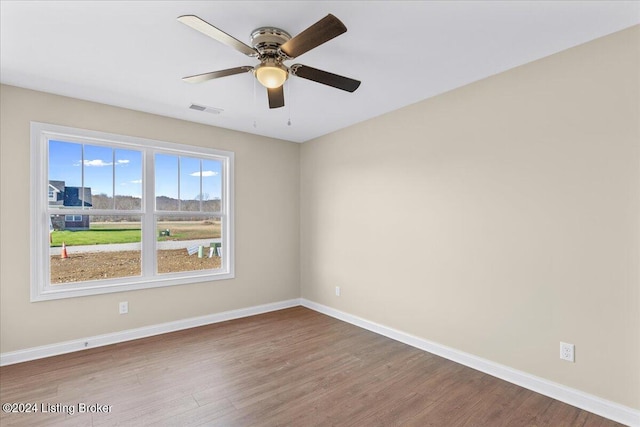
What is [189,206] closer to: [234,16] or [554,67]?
[234,16]

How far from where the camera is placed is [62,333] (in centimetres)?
314

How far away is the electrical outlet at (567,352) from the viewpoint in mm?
2281

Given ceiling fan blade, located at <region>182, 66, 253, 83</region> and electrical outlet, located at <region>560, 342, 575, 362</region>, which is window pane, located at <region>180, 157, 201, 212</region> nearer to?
ceiling fan blade, located at <region>182, 66, 253, 83</region>

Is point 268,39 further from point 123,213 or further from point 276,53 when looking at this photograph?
point 123,213

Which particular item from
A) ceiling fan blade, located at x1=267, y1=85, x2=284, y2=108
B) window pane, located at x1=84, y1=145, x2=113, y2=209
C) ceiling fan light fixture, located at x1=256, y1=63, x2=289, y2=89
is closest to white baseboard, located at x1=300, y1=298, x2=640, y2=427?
ceiling fan blade, located at x1=267, y1=85, x2=284, y2=108

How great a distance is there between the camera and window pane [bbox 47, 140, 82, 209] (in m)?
3.20

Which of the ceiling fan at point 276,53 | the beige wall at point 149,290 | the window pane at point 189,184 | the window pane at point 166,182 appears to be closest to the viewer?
the ceiling fan at point 276,53

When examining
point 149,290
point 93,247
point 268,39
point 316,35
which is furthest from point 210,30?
point 149,290

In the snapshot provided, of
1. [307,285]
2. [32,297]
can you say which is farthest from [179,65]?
[307,285]

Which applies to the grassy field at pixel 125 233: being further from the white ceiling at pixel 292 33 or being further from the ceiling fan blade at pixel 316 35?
the ceiling fan blade at pixel 316 35

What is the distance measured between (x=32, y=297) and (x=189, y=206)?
1.76 m

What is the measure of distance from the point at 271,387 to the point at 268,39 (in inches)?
102

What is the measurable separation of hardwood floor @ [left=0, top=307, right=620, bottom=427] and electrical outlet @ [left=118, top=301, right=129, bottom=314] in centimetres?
37

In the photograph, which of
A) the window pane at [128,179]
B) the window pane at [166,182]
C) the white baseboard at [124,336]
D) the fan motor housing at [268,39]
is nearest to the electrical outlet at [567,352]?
the fan motor housing at [268,39]
